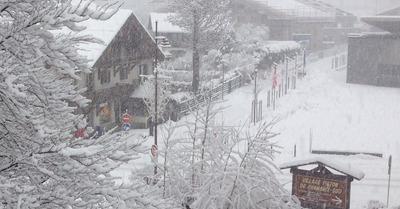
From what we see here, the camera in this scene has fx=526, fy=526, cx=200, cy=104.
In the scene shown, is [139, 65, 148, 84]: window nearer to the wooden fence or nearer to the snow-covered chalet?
the snow-covered chalet

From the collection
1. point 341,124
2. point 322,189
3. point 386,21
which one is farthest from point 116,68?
point 386,21

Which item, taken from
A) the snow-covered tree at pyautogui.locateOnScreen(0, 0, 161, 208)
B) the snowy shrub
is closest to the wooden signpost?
the snowy shrub

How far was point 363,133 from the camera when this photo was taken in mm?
27344

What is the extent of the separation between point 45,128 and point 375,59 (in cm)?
3991

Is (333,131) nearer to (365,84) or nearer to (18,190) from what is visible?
(365,84)

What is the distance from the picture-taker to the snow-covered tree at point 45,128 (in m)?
5.56

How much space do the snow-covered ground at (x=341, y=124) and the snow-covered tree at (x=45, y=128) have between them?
26.8 feet

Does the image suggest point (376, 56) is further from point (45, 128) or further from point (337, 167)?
point (45, 128)

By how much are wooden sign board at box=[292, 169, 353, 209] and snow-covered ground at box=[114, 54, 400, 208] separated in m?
4.50

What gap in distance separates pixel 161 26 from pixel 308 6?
31155 mm

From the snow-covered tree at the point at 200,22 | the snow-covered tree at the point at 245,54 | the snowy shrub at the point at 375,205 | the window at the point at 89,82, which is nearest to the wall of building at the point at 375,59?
the snow-covered tree at the point at 245,54

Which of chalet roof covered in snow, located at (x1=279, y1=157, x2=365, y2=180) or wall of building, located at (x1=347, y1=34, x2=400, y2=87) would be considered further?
wall of building, located at (x1=347, y1=34, x2=400, y2=87)

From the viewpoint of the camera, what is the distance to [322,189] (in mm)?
12266

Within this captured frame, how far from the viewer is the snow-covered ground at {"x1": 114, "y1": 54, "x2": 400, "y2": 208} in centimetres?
2016
